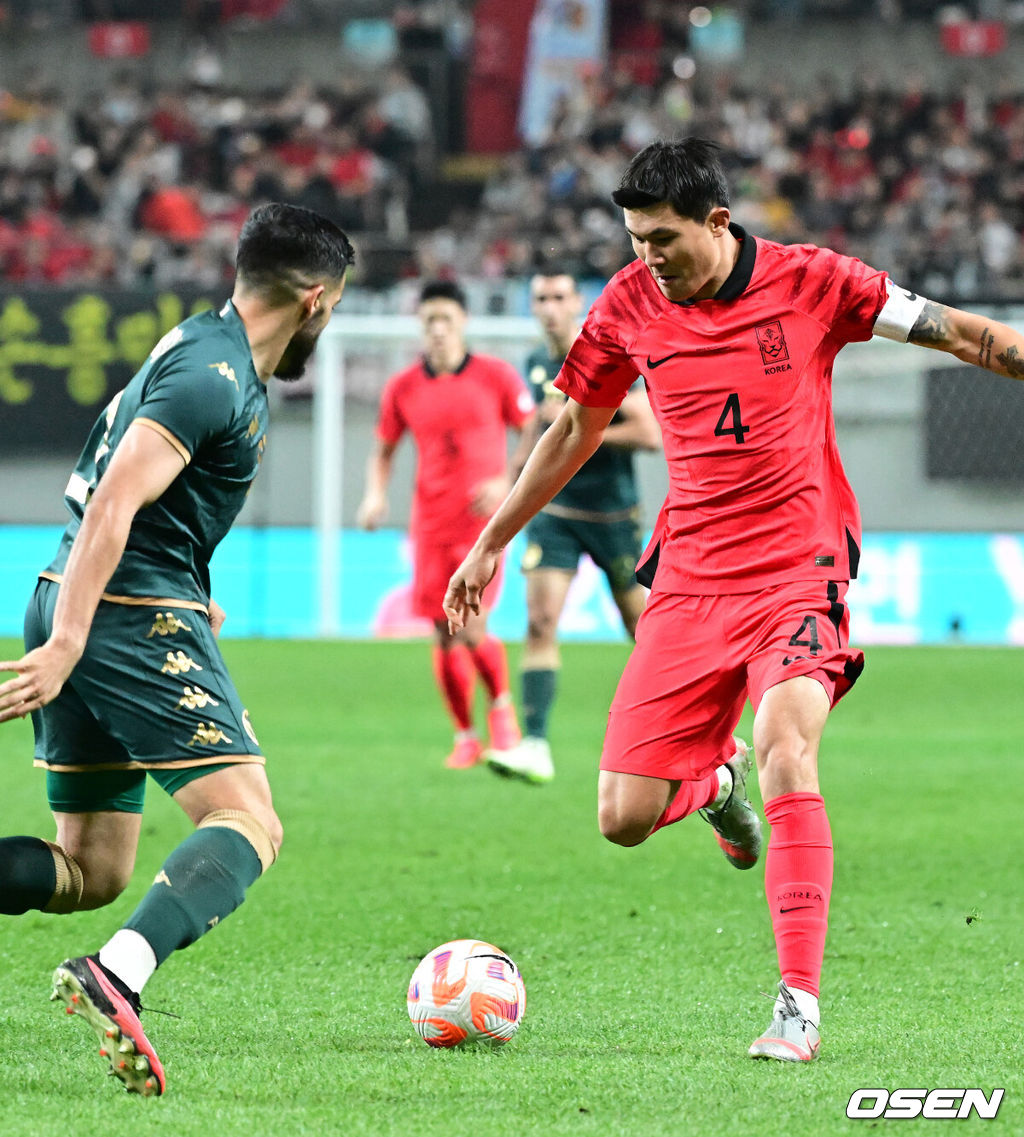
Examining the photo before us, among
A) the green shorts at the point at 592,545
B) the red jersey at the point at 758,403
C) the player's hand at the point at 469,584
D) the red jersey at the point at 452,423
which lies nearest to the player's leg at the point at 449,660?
the red jersey at the point at 452,423

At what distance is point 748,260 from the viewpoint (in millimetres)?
4203

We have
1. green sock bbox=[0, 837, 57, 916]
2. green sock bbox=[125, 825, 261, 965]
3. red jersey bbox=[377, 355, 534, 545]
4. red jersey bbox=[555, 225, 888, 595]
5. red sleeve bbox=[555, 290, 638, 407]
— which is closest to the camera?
green sock bbox=[125, 825, 261, 965]

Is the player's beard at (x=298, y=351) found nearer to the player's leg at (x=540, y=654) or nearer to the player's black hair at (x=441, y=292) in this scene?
the player's leg at (x=540, y=654)

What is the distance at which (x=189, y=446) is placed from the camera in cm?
344

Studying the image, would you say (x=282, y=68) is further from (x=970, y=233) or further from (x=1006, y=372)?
(x=1006, y=372)

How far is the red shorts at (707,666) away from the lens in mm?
4008

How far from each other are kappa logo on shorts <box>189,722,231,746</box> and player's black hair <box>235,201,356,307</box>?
94cm

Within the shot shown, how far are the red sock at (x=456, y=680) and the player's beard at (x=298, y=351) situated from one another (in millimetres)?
5103

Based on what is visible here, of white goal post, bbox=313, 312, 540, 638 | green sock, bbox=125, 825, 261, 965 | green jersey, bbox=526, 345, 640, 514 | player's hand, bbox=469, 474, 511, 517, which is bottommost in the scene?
white goal post, bbox=313, 312, 540, 638

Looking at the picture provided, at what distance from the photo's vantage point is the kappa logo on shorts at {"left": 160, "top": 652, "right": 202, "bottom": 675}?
354 cm

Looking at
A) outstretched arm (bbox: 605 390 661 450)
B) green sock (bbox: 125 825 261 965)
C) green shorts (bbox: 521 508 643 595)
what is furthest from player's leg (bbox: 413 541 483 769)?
green sock (bbox: 125 825 261 965)

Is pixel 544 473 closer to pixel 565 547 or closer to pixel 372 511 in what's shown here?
pixel 565 547

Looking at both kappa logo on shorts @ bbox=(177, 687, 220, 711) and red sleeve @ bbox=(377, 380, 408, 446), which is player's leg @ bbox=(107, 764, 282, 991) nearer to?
kappa logo on shorts @ bbox=(177, 687, 220, 711)

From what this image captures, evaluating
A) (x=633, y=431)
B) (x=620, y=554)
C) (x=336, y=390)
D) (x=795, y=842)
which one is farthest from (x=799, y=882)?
(x=336, y=390)
